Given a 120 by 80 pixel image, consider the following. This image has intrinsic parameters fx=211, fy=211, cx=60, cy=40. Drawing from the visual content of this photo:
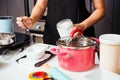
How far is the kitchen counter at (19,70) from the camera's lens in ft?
2.72

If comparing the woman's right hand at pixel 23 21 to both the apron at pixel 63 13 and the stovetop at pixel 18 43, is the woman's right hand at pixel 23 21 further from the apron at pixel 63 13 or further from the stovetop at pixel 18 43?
the apron at pixel 63 13

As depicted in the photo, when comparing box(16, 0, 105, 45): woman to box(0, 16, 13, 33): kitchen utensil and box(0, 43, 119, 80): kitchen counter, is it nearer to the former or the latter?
box(0, 16, 13, 33): kitchen utensil

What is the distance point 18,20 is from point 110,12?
40.6 inches

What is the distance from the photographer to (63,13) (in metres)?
1.41

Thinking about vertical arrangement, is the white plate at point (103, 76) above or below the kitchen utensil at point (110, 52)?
below

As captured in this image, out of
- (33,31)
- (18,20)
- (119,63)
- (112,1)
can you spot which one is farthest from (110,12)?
(119,63)

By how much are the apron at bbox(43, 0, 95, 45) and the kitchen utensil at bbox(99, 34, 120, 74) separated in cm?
59

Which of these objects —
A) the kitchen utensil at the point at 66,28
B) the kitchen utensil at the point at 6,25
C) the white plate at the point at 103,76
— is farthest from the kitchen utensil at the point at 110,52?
the kitchen utensil at the point at 6,25

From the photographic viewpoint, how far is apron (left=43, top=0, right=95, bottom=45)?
1.38 meters

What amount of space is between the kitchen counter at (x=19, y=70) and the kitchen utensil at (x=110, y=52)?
0.10m

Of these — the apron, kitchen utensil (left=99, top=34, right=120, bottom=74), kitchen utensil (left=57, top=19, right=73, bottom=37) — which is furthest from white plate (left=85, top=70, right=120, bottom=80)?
the apron

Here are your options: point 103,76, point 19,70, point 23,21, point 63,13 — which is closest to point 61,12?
point 63,13

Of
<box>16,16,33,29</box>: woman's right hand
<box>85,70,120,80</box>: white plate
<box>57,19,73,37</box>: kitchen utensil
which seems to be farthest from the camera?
<box>16,16,33,29</box>: woman's right hand

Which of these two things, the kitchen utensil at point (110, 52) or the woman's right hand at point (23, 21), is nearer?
the kitchen utensil at point (110, 52)
